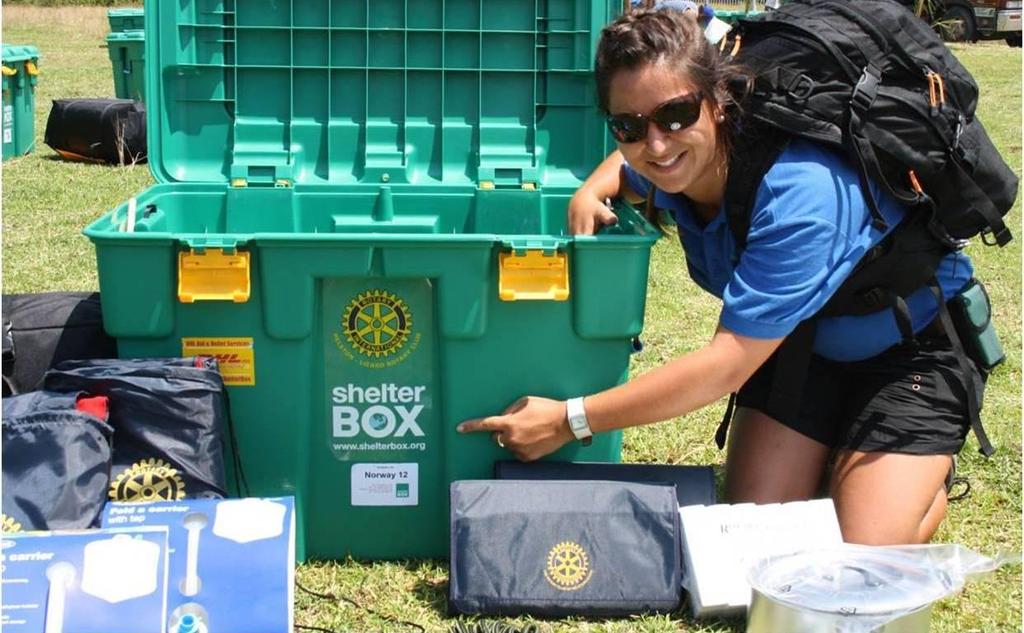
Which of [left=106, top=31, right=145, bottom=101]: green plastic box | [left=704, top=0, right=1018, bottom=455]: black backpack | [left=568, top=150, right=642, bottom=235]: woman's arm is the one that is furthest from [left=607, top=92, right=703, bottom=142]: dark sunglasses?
[left=106, top=31, right=145, bottom=101]: green plastic box

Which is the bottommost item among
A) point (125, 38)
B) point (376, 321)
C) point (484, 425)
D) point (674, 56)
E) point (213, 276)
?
point (484, 425)

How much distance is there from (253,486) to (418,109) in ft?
4.17

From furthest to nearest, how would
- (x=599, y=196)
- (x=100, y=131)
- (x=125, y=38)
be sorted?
1. (x=125, y=38)
2. (x=100, y=131)
3. (x=599, y=196)

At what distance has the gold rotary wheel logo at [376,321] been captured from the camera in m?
2.85

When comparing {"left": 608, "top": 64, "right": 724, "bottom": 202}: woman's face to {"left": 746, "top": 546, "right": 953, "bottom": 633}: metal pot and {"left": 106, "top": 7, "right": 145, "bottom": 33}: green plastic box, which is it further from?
{"left": 106, "top": 7, "right": 145, "bottom": 33}: green plastic box

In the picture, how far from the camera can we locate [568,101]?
3.57 metres

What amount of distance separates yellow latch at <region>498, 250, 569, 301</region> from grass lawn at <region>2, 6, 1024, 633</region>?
72 centimetres

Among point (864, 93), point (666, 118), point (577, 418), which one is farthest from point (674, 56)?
point (577, 418)

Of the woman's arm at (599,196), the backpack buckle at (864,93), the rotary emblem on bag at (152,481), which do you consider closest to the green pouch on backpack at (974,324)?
the backpack buckle at (864,93)

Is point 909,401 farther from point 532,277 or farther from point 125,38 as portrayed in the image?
point 125,38

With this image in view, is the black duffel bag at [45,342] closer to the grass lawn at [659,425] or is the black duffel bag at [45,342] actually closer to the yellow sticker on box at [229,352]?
the yellow sticker on box at [229,352]

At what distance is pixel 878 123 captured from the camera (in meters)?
2.56

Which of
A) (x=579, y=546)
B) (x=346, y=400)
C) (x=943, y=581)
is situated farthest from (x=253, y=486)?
(x=943, y=581)

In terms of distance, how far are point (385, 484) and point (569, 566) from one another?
1.72 feet
